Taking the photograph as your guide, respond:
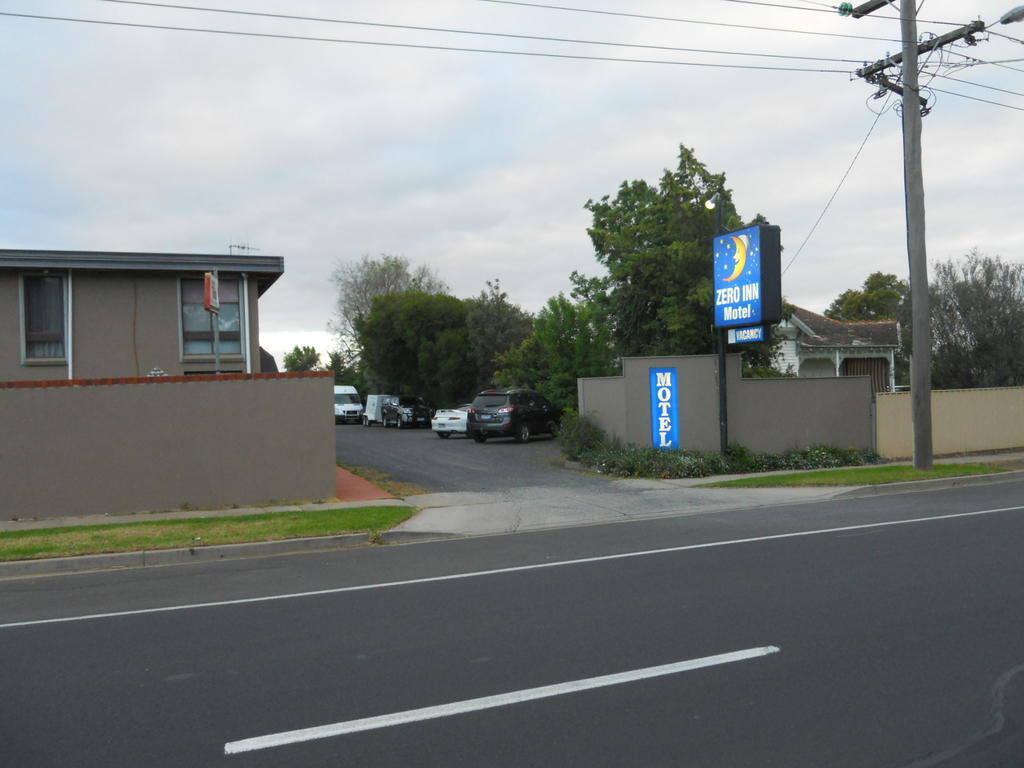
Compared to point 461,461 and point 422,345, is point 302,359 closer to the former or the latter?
point 422,345

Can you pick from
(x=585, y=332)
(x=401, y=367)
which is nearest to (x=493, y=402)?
(x=585, y=332)

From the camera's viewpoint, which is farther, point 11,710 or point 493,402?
point 493,402

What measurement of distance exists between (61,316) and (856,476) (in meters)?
17.7

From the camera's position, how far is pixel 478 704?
5.37 m

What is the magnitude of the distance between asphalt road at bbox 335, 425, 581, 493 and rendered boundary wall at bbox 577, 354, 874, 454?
228 centimetres

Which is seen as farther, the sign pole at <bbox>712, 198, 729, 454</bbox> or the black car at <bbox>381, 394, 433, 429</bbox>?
the black car at <bbox>381, 394, 433, 429</bbox>

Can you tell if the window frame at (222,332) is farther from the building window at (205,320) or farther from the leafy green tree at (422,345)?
the leafy green tree at (422,345)

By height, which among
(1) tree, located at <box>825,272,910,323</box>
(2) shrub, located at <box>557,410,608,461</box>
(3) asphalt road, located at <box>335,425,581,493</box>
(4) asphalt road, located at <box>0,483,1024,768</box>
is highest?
(1) tree, located at <box>825,272,910,323</box>

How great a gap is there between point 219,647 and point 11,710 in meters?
1.59

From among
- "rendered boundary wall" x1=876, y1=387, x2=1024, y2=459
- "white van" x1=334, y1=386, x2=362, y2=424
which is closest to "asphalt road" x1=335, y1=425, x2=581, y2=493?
"rendered boundary wall" x1=876, y1=387, x2=1024, y2=459

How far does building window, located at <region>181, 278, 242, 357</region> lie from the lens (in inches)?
800

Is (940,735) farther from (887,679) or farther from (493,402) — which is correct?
(493,402)

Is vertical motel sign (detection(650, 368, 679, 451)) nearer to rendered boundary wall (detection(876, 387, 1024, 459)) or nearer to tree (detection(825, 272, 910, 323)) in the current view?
rendered boundary wall (detection(876, 387, 1024, 459))

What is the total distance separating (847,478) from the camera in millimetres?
17281
